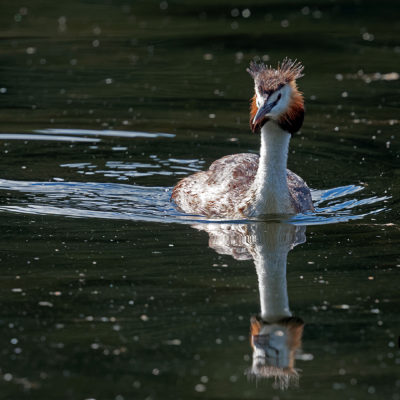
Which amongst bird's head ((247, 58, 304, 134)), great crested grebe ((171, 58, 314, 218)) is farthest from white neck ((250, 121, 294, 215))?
bird's head ((247, 58, 304, 134))

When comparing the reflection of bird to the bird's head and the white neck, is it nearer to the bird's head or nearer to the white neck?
the white neck

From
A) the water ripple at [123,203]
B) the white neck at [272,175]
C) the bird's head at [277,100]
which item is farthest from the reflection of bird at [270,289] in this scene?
the bird's head at [277,100]

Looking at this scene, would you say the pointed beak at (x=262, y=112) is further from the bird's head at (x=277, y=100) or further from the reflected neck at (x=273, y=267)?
the reflected neck at (x=273, y=267)

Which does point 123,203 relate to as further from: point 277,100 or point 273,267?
point 273,267

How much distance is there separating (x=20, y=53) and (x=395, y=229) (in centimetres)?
1224

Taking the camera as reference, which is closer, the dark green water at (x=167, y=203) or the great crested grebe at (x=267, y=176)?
the dark green water at (x=167, y=203)

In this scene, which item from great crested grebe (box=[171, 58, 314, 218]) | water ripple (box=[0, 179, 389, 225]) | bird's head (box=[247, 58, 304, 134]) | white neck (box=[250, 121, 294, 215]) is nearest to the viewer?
bird's head (box=[247, 58, 304, 134])

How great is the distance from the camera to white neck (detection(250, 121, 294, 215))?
12.3 meters

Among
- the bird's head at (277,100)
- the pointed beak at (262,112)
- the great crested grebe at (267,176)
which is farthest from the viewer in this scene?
the great crested grebe at (267,176)

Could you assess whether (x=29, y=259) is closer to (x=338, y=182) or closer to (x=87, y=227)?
(x=87, y=227)

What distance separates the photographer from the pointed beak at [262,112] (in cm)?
1177

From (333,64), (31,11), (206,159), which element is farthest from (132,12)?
(206,159)

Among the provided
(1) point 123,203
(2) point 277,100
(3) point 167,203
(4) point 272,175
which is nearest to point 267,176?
(4) point 272,175

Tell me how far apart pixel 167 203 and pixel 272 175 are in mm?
1819
